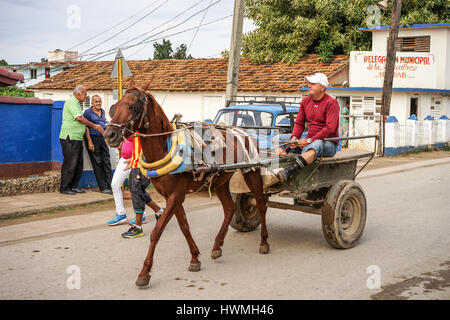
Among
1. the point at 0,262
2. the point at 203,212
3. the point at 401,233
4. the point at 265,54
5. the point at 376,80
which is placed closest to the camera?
the point at 0,262

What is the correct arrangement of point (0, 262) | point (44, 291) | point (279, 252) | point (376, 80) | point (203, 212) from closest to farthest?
point (44, 291)
point (0, 262)
point (279, 252)
point (203, 212)
point (376, 80)

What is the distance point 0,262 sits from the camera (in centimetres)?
649

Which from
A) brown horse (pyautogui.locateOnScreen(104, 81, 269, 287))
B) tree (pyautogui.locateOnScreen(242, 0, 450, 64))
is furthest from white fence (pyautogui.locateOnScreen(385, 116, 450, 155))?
brown horse (pyautogui.locateOnScreen(104, 81, 269, 287))

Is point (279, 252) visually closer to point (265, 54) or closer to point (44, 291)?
point (44, 291)

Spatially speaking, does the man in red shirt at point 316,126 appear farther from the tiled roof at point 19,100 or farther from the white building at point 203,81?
the white building at point 203,81

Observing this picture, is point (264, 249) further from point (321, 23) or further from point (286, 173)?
point (321, 23)

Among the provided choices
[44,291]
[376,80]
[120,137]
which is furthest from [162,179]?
[376,80]

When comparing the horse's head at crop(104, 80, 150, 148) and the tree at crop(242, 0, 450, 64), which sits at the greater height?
the tree at crop(242, 0, 450, 64)

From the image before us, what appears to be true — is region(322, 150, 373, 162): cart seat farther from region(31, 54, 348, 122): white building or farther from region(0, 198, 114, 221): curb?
region(31, 54, 348, 122): white building

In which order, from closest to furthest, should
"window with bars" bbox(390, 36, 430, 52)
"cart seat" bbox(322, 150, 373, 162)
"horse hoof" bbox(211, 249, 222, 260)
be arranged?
"horse hoof" bbox(211, 249, 222, 260)
"cart seat" bbox(322, 150, 373, 162)
"window with bars" bbox(390, 36, 430, 52)

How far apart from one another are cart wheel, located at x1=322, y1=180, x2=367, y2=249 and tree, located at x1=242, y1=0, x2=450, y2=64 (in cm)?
2072

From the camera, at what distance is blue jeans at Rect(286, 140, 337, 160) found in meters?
6.95
